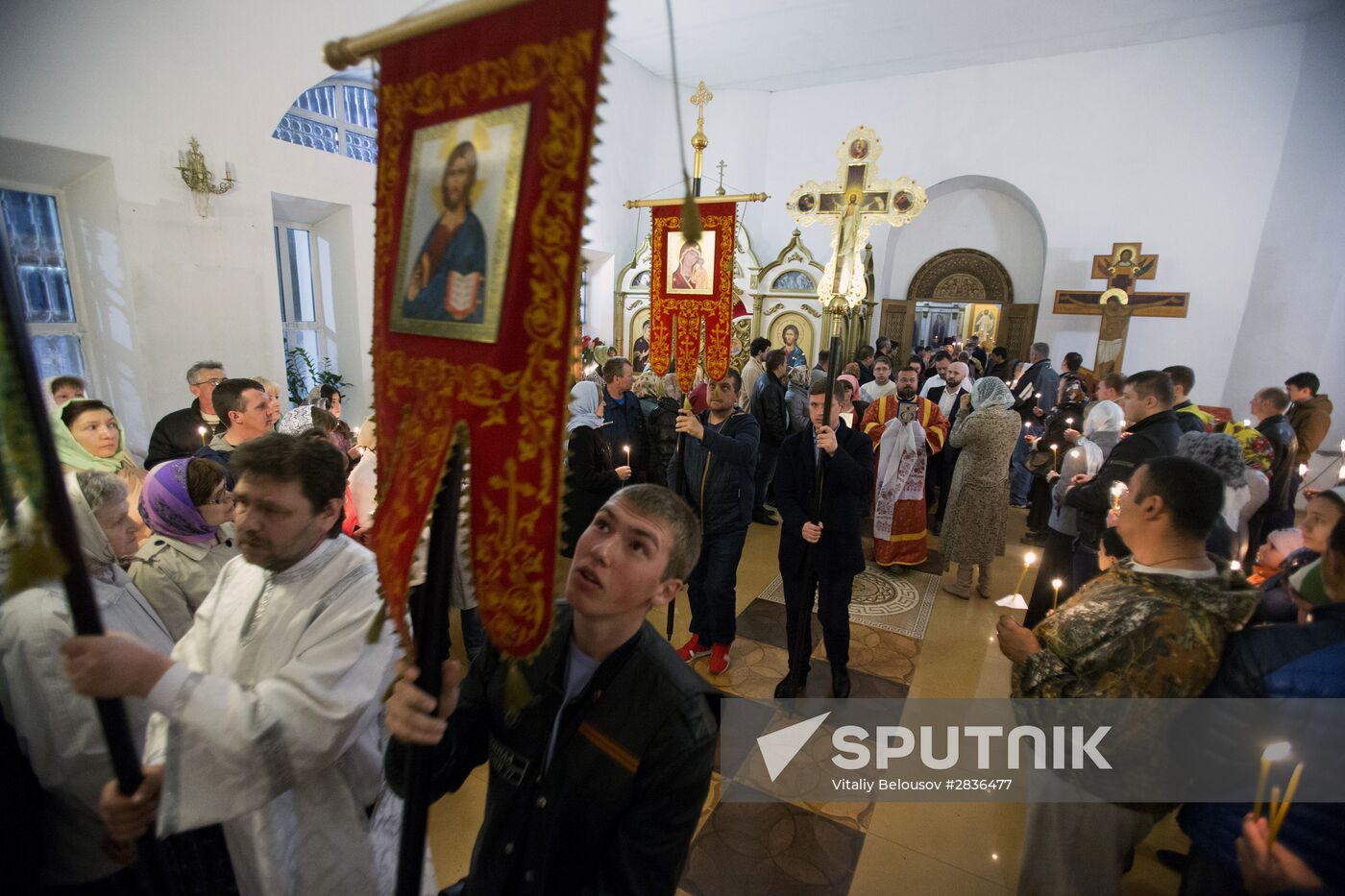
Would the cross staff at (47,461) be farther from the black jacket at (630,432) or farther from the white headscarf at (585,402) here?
the white headscarf at (585,402)

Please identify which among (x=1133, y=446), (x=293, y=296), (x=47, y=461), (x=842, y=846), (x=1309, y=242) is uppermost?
(x=1309, y=242)

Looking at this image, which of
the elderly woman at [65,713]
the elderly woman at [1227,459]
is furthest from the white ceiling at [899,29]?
the elderly woman at [65,713]

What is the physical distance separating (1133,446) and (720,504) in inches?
89.3

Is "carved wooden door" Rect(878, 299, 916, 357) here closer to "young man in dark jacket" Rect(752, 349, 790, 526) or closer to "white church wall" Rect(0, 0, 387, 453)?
"young man in dark jacket" Rect(752, 349, 790, 526)

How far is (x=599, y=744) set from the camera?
1.28 metres

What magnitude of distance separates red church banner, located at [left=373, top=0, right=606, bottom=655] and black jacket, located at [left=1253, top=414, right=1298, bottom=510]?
6051 millimetres

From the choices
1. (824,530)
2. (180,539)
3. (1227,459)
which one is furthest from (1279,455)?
(180,539)

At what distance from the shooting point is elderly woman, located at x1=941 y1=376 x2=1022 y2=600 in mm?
4617

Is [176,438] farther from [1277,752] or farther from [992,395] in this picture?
[992,395]

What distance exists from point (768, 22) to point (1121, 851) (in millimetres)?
11566

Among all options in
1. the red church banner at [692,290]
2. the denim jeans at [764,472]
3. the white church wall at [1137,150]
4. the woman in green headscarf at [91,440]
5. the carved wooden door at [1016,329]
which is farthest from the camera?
the carved wooden door at [1016,329]

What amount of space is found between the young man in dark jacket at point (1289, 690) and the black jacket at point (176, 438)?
4991mm

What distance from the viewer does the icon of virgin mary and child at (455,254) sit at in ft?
3.14

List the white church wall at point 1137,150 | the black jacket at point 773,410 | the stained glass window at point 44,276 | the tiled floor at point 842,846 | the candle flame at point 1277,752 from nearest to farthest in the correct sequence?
the candle flame at point 1277,752 < the tiled floor at point 842,846 < the stained glass window at point 44,276 < the black jacket at point 773,410 < the white church wall at point 1137,150
